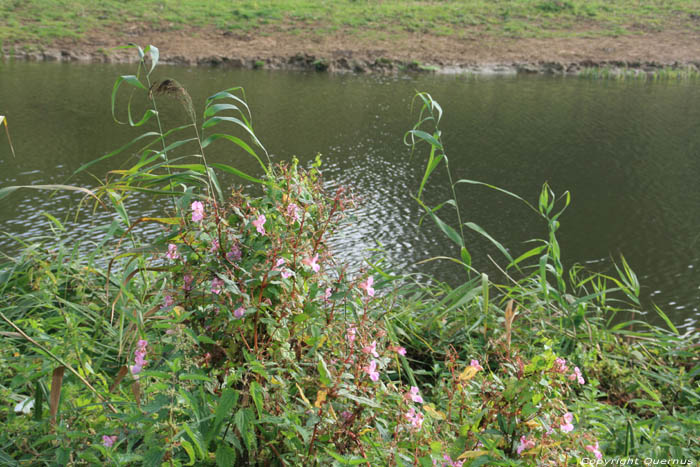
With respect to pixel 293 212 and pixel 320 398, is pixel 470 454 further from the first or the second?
pixel 293 212

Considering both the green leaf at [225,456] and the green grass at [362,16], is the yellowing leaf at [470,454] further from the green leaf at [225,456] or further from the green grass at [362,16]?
the green grass at [362,16]

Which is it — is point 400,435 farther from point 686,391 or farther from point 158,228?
point 158,228

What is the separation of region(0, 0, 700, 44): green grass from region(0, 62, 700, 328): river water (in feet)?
19.3

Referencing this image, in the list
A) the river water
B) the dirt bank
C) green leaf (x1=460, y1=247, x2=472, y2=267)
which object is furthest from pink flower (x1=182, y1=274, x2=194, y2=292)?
the dirt bank

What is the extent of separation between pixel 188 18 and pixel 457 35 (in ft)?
38.4

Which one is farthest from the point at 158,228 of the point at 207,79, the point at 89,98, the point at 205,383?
the point at 207,79

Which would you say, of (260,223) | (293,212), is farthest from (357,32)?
(260,223)

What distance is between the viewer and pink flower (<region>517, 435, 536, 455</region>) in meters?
1.46

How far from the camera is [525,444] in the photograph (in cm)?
147

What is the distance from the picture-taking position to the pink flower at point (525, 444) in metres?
1.46

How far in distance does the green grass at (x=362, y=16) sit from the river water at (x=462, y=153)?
19.3 feet

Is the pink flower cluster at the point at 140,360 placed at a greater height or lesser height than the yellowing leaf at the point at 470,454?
greater

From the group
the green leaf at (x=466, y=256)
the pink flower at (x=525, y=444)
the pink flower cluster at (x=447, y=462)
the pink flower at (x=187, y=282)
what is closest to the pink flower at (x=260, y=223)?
the pink flower at (x=187, y=282)

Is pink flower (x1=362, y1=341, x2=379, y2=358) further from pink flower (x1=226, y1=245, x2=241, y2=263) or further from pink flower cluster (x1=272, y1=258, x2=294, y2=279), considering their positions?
pink flower (x1=226, y1=245, x2=241, y2=263)
